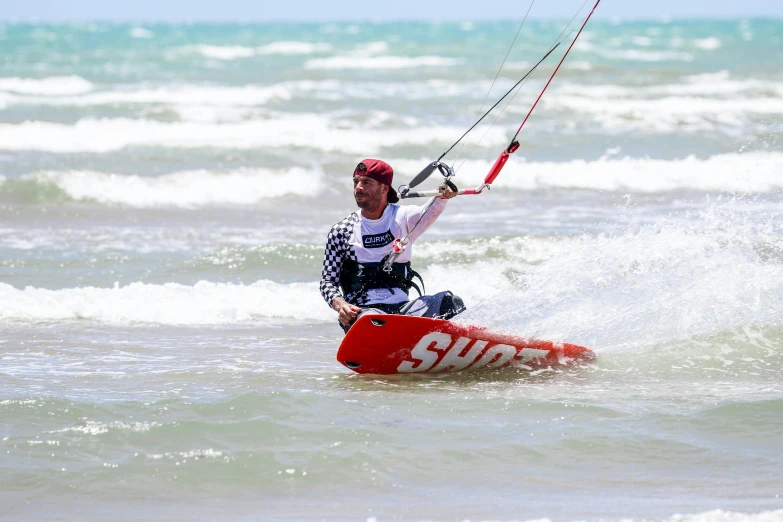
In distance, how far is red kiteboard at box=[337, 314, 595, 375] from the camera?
644 centimetres

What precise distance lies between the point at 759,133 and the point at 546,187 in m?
8.46

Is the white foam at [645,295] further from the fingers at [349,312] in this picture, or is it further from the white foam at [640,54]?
the white foam at [640,54]

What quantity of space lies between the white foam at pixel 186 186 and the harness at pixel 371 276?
374 inches

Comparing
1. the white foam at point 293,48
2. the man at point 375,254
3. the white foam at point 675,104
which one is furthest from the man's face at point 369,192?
the white foam at point 293,48

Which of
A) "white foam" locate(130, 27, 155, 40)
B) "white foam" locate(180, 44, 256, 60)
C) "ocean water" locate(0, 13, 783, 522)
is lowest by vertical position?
"ocean water" locate(0, 13, 783, 522)

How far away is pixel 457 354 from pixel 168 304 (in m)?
3.71

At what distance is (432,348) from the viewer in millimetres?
6578

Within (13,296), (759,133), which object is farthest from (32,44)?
(13,296)

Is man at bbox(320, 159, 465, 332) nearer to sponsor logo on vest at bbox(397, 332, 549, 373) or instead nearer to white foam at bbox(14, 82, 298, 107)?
sponsor logo on vest at bbox(397, 332, 549, 373)

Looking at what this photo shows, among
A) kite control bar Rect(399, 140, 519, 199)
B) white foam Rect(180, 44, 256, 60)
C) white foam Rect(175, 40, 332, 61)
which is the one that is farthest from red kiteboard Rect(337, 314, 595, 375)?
white foam Rect(180, 44, 256, 60)

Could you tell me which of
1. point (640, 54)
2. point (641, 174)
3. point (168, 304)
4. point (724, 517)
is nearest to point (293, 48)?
point (640, 54)

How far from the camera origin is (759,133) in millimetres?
23156

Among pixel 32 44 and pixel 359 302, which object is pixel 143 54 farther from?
pixel 359 302

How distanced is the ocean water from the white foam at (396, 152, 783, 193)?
7cm
